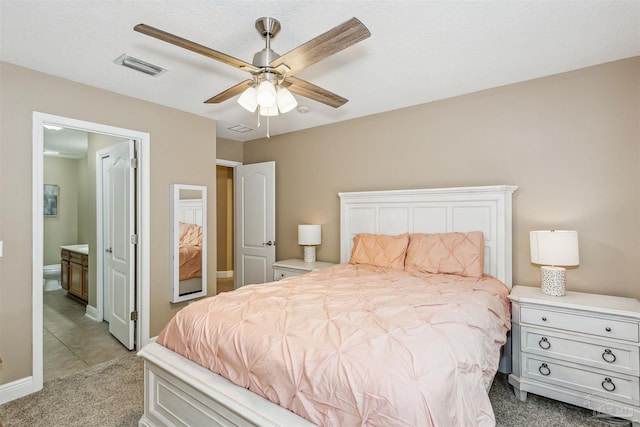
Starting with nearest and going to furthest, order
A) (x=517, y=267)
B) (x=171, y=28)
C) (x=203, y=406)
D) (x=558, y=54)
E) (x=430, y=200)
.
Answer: (x=203, y=406), (x=171, y=28), (x=558, y=54), (x=517, y=267), (x=430, y=200)

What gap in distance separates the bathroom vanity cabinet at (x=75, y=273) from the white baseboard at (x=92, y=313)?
416 millimetres

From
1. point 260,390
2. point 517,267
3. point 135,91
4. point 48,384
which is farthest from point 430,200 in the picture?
point 48,384

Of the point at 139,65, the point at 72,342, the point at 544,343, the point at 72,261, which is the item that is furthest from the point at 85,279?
the point at 544,343

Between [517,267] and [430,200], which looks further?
[430,200]

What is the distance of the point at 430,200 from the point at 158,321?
3.15 m

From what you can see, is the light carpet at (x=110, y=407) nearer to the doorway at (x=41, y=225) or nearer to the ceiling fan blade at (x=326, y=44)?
the doorway at (x=41, y=225)

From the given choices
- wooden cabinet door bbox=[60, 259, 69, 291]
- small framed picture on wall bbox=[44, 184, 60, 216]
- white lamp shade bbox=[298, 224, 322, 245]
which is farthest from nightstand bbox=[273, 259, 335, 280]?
small framed picture on wall bbox=[44, 184, 60, 216]

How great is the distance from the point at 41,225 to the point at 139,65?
153 centimetres

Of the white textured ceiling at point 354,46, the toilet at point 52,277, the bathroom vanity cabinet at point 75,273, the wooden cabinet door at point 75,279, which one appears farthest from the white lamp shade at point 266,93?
the toilet at point 52,277

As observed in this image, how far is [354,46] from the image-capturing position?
2.21m

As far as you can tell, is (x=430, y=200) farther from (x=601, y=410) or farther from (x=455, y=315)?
(x=601, y=410)

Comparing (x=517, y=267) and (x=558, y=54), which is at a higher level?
(x=558, y=54)

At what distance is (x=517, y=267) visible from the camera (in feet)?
9.25

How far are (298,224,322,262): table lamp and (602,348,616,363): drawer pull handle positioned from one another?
2.72m
